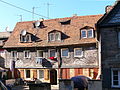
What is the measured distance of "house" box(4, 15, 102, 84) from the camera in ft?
98.0

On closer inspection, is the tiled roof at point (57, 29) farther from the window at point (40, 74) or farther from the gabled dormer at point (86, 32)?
the window at point (40, 74)

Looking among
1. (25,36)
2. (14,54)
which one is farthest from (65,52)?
(14,54)

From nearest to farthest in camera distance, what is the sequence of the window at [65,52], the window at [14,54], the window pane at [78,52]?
the window pane at [78,52] < the window at [65,52] < the window at [14,54]

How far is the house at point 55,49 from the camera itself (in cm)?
2988

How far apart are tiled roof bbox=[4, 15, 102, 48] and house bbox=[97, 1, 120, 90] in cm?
1176

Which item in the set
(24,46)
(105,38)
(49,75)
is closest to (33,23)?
(24,46)

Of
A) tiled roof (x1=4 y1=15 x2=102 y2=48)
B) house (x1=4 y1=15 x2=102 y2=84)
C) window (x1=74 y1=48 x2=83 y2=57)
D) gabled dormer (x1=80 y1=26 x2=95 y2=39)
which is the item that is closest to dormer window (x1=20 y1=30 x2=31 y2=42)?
house (x1=4 y1=15 x2=102 y2=84)

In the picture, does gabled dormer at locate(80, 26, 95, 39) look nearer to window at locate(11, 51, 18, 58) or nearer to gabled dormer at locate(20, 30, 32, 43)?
gabled dormer at locate(20, 30, 32, 43)

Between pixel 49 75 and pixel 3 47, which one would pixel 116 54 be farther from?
pixel 3 47

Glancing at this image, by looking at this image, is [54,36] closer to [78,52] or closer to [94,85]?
[78,52]

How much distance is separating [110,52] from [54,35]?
16.4 metres

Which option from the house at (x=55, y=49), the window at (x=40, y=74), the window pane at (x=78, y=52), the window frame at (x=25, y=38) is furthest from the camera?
the window frame at (x=25, y=38)

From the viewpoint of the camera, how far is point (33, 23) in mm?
36969

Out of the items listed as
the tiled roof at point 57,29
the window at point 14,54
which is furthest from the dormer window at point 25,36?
the window at point 14,54
